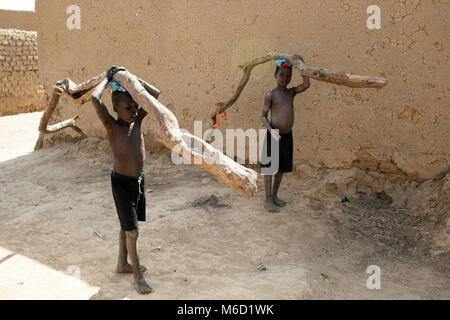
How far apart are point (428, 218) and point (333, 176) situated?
995 mm

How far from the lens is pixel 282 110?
151 inches

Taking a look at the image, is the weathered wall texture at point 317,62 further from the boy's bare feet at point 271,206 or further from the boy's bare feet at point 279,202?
the boy's bare feet at point 271,206

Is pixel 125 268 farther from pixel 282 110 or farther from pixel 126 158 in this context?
pixel 282 110

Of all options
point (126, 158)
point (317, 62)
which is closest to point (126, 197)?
point (126, 158)

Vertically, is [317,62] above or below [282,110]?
above

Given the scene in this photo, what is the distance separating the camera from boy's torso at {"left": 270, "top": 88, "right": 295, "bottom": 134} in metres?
3.83

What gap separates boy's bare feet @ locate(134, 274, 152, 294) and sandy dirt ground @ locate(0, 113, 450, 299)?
36mm

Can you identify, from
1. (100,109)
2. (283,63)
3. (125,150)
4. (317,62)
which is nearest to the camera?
(100,109)

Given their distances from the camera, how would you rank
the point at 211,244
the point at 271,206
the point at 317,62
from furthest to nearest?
the point at 317,62 < the point at 271,206 < the point at 211,244

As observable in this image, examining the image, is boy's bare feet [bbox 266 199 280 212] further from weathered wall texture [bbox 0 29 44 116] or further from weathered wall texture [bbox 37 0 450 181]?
weathered wall texture [bbox 0 29 44 116]

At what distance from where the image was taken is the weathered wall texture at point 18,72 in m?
10.0

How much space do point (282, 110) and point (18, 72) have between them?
8.87m

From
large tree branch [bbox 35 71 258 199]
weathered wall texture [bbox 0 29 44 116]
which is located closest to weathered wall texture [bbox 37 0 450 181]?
large tree branch [bbox 35 71 258 199]
